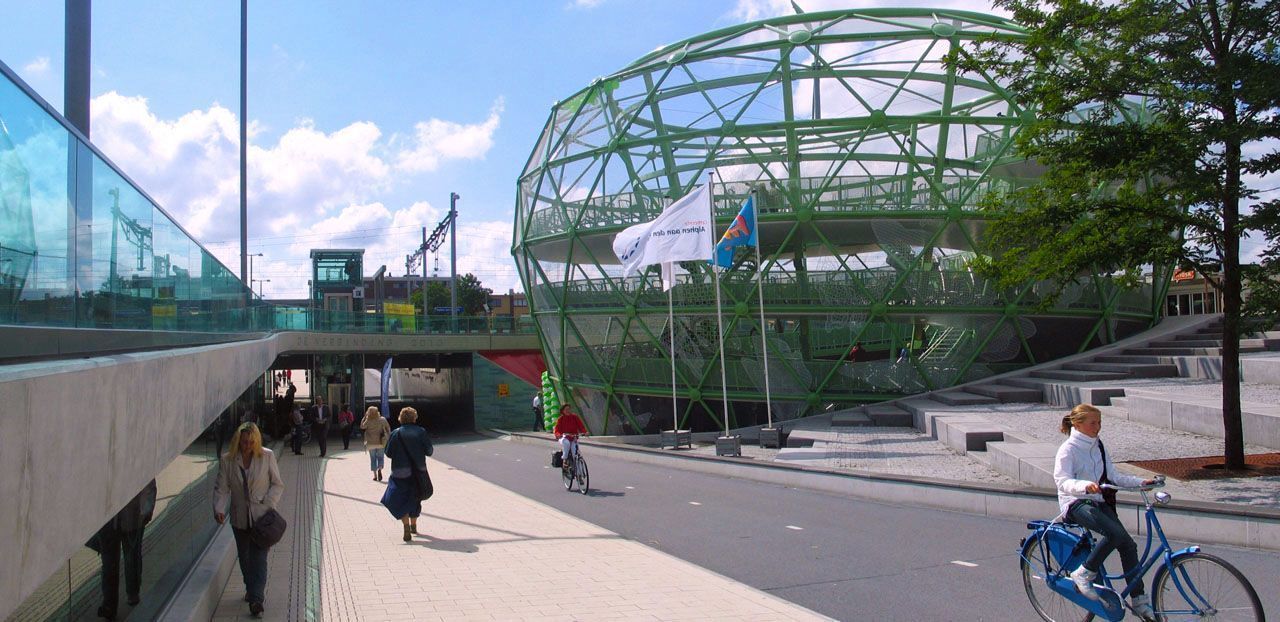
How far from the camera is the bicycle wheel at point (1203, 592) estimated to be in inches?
210

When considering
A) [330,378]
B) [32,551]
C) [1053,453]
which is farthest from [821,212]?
[330,378]

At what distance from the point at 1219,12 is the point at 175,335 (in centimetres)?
1262

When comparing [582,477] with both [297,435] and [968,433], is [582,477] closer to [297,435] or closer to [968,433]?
[968,433]

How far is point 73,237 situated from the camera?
173 inches

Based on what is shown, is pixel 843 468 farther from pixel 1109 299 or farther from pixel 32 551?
pixel 1109 299

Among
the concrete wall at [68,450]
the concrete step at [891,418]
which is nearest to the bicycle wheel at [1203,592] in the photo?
the concrete wall at [68,450]

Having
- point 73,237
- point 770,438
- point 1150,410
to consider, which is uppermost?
point 73,237

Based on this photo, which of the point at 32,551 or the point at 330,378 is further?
the point at 330,378

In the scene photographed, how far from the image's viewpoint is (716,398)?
27266mm

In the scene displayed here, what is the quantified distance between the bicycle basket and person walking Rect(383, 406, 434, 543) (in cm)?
621

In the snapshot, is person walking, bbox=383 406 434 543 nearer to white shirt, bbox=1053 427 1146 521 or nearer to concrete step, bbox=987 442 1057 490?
white shirt, bbox=1053 427 1146 521

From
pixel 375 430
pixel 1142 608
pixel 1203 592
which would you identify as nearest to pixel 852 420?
pixel 375 430

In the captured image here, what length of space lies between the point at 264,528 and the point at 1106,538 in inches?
225

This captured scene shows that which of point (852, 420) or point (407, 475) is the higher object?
point (407, 475)
